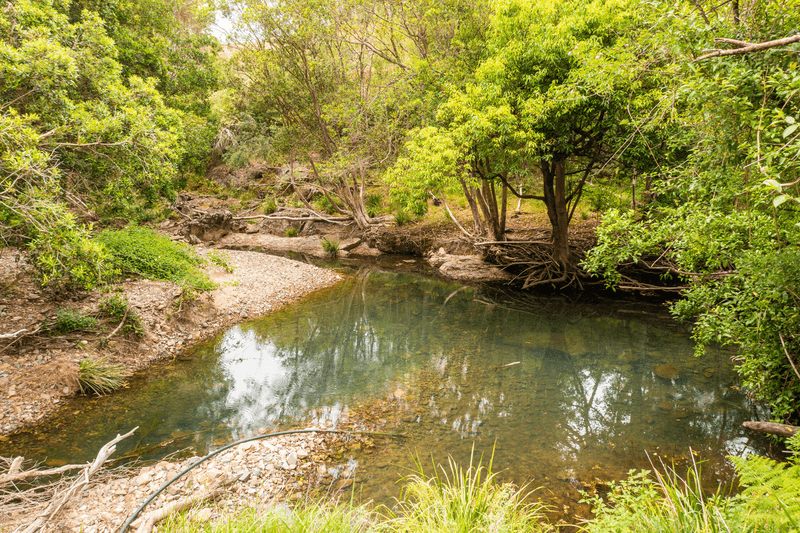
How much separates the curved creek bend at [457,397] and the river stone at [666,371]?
8cm

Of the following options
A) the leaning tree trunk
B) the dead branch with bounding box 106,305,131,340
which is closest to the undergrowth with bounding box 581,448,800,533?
the dead branch with bounding box 106,305,131,340

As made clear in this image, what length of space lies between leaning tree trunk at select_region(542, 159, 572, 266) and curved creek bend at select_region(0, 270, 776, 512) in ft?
8.73

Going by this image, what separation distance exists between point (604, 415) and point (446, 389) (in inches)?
101

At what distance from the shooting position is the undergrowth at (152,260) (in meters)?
9.43

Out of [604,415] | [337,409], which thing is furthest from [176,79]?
[604,415]

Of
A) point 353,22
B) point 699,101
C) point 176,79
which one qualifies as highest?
point 353,22

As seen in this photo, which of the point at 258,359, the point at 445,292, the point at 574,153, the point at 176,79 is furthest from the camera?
the point at 445,292

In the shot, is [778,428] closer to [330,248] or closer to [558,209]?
[558,209]

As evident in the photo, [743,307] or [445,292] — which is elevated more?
[743,307]

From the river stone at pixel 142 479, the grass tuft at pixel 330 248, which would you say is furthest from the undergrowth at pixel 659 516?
the grass tuft at pixel 330 248

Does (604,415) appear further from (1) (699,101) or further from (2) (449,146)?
(2) (449,146)

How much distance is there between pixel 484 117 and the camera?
9.30 meters

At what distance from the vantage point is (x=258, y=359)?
853 cm

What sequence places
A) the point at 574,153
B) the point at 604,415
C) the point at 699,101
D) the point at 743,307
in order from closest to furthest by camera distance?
the point at 699,101 → the point at 743,307 → the point at 604,415 → the point at 574,153
